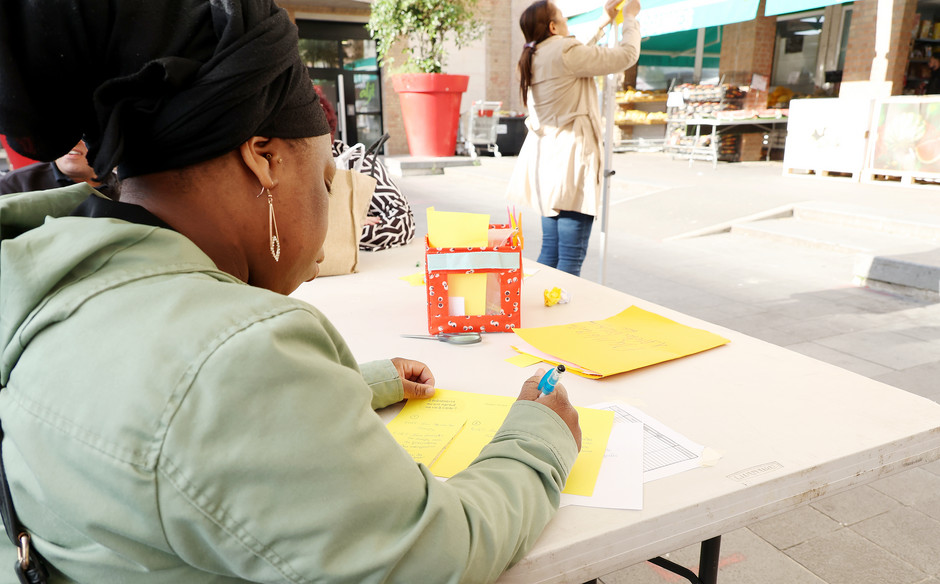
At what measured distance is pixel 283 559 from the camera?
1.77ft

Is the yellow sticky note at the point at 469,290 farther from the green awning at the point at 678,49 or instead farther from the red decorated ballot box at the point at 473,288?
the green awning at the point at 678,49

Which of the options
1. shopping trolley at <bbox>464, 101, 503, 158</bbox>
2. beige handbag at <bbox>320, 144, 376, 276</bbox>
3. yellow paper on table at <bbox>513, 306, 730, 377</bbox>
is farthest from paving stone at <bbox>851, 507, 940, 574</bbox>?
shopping trolley at <bbox>464, 101, 503, 158</bbox>

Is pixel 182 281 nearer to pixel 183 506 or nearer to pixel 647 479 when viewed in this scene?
pixel 183 506

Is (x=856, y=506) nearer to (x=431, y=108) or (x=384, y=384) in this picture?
(x=384, y=384)

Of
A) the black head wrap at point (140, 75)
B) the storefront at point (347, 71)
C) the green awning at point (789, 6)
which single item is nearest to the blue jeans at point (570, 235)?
the black head wrap at point (140, 75)

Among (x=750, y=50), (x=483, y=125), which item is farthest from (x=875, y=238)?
(x=483, y=125)

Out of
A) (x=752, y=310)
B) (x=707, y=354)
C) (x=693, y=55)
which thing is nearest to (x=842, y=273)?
(x=752, y=310)

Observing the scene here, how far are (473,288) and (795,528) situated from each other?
1.30 m

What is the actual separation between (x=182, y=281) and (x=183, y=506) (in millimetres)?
194

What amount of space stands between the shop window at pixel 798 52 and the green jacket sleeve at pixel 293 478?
42.7 ft

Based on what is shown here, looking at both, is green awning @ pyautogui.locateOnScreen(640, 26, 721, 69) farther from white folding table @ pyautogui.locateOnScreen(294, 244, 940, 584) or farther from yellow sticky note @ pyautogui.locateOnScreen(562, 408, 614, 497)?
yellow sticky note @ pyautogui.locateOnScreen(562, 408, 614, 497)

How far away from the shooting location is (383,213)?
2.44 m

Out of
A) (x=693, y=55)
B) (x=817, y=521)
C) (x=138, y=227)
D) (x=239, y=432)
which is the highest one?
(x=693, y=55)

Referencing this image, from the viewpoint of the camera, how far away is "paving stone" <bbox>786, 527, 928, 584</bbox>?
69.6 inches
